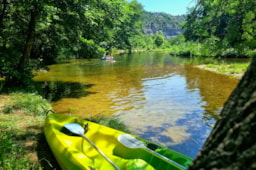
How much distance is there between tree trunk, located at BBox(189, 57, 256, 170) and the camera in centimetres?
98

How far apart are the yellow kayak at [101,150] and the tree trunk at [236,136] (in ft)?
7.12

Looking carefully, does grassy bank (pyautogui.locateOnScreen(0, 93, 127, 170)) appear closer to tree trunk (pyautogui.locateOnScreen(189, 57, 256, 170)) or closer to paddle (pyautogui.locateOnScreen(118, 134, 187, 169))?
paddle (pyautogui.locateOnScreen(118, 134, 187, 169))

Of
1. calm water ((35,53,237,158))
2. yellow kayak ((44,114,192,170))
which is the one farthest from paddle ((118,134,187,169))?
calm water ((35,53,237,158))

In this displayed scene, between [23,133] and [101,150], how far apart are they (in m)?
1.93

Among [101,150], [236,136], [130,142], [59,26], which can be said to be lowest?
[101,150]

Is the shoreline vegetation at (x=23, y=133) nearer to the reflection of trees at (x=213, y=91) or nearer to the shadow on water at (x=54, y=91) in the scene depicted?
the shadow on water at (x=54, y=91)

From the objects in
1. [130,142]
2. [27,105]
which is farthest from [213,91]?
[27,105]

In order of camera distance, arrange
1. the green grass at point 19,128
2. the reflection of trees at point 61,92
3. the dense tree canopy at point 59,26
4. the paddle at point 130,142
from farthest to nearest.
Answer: the reflection of trees at point 61,92, the dense tree canopy at point 59,26, the paddle at point 130,142, the green grass at point 19,128

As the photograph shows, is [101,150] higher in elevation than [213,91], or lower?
lower

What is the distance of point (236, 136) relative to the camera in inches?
40.4

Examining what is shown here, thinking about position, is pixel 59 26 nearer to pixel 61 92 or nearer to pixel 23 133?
pixel 61 92

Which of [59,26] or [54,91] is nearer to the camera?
[59,26]

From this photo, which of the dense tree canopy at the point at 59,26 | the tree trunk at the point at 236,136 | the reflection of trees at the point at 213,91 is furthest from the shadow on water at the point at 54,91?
the tree trunk at the point at 236,136

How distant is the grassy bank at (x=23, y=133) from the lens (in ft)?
12.4
